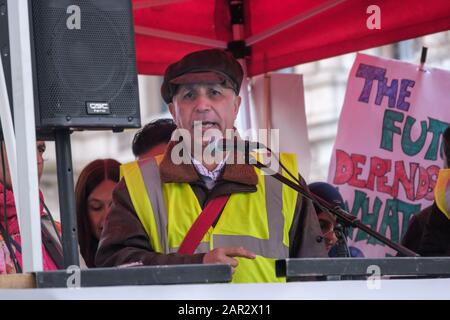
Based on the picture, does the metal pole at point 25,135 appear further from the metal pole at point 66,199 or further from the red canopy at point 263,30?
the red canopy at point 263,30

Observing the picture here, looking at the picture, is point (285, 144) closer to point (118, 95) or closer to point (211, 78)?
point (211, 78)

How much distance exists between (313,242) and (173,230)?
524 millimetres

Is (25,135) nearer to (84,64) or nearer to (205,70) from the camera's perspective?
(84,64)

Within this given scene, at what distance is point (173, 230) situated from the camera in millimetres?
3965

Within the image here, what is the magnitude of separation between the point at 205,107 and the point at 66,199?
0.91 meters

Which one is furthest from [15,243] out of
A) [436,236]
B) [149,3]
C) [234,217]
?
[149,3]

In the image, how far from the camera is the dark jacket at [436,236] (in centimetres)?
499

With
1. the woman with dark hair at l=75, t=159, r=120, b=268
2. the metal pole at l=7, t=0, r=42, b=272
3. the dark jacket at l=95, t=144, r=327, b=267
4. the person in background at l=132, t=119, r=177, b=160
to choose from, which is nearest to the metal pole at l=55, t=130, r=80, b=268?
the metal pole at l=7, t=0, r=42, b=272

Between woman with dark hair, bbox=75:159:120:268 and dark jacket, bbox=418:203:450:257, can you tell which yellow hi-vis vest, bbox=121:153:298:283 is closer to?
dark jacket, bbox=418:203:450:257

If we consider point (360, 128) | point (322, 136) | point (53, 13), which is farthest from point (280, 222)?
point (322, 136)

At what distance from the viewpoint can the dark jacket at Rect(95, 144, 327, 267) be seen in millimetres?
3934

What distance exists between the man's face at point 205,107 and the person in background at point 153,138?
3.93ft

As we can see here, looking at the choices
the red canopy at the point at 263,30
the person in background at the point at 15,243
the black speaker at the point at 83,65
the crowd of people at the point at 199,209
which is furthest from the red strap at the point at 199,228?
the red canopy at the point at 263,30

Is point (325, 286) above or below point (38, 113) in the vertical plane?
below
